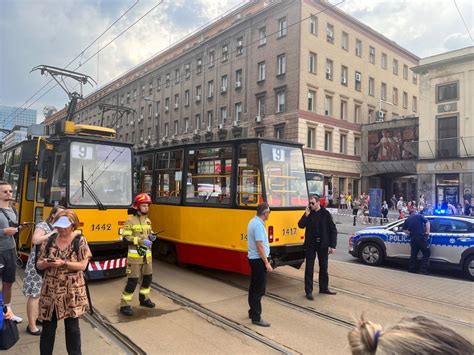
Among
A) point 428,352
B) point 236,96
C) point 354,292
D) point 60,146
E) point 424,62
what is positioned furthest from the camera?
point 236,96

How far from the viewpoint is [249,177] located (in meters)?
7.98

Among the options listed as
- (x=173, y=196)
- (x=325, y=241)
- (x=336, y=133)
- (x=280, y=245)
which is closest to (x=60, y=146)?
(x=173, y=196)

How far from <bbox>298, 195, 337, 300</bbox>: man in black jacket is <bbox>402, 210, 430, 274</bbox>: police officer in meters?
3.57

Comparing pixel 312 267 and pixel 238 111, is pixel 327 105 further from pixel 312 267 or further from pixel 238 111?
pixel 312 267

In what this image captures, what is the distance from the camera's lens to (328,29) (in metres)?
37.2

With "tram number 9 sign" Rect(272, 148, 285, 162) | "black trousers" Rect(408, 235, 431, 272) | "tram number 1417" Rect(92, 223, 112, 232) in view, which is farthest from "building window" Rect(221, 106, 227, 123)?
"tram number 1417" Rect(92, 223, 112, 232)

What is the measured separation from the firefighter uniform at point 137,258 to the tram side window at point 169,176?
9.75 feet

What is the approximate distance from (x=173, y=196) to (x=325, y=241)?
4002 millimetres

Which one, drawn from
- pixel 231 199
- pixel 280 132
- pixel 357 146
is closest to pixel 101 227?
pixel 231 199

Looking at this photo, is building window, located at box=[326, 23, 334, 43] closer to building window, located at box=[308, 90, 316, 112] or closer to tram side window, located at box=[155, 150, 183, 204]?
building window, located at box=[308, 90, 316, 112]

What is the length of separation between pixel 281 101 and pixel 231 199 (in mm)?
29083

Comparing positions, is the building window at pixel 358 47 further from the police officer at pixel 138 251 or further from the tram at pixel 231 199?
the police officer at pixel 138 251

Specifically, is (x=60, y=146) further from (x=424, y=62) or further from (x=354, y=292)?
(x=424, y=62)

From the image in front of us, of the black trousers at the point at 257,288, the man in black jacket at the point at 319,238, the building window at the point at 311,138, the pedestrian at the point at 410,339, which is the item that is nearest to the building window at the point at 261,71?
the building window at the point at 311,138
